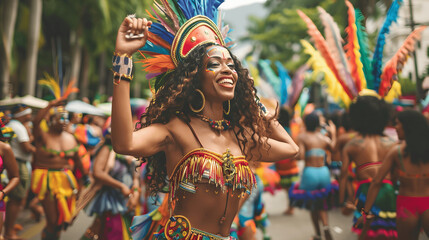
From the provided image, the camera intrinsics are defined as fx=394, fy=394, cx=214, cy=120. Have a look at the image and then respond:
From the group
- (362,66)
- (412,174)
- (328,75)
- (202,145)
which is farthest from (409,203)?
(202,145)

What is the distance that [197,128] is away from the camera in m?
2.66

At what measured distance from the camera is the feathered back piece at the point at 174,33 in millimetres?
2746

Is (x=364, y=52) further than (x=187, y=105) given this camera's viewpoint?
Yes

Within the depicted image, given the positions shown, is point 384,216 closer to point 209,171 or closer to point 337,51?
point 337,51

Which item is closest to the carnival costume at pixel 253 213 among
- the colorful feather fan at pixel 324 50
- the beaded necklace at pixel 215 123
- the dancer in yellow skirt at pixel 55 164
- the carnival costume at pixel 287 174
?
the colorful feather fan at pixel 324 50

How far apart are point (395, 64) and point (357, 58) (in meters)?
0.55

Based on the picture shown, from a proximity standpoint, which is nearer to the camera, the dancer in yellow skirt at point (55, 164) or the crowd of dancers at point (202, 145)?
the crowd of dancers at point (202, 145)

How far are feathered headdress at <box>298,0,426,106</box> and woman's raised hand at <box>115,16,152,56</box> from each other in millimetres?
3545

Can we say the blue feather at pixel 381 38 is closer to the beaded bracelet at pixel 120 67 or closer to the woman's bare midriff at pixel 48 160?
the beaded bracelet at pixel 120 67

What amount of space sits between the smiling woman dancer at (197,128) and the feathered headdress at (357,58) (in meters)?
2.81

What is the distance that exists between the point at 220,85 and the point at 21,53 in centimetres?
1993

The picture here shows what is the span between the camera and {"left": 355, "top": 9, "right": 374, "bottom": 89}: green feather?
5328 millimetres

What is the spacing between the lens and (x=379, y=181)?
4301mm

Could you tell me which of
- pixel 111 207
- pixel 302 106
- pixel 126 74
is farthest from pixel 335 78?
pixel 302 106
